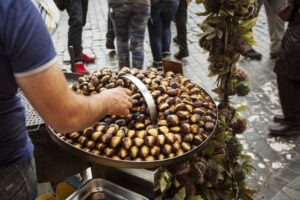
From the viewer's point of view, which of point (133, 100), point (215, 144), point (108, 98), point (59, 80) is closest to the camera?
point (59, 80)

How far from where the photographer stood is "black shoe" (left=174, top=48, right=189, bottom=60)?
20.8ft

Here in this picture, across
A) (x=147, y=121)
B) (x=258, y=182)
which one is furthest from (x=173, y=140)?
(x=258, y=182)

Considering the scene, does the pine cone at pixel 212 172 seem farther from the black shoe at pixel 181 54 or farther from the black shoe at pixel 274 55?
the black shoe at pixel 274 55

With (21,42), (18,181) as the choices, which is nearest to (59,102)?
(21,42)

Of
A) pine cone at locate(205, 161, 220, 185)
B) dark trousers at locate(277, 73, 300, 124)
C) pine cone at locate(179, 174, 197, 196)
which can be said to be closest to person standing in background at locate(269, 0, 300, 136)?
dark trousers at locate(277, 73, 300, 124)

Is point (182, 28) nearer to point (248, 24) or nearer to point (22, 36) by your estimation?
point (248, 24)

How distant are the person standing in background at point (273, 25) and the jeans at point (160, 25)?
56.7 inches

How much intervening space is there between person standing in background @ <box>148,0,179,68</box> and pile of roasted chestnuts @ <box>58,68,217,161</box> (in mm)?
2843

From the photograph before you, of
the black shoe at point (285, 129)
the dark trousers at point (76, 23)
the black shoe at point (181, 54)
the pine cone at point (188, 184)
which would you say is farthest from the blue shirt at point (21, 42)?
the black shoe at point (181, 54)

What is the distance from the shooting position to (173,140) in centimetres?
215

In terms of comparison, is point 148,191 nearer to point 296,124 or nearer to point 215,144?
point 215,144

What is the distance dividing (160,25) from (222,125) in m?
3.05

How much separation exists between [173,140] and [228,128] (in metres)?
0.90

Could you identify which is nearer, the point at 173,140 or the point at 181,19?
the point at 173,140
